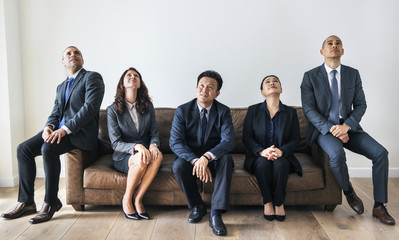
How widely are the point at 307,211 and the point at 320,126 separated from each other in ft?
2.36

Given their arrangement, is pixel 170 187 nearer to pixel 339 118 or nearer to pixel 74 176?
pixel 74 176

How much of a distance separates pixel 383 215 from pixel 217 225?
129 centimetres

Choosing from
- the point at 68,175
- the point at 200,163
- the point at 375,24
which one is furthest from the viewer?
the point at 375,24

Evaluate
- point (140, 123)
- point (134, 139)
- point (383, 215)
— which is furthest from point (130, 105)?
point (383, 215)

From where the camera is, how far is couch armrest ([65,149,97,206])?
9.33 ft

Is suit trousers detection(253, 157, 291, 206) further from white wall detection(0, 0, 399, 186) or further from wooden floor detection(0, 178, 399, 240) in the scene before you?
white wall detection(0, 0, 399, 186)

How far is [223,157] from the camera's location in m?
2.71

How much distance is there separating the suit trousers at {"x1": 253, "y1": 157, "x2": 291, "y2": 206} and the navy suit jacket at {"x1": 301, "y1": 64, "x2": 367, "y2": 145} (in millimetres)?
500

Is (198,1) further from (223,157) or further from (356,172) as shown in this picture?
(356,172)

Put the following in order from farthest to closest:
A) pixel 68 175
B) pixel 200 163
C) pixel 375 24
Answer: pixel 375 24, pixel 68 175, pixel 200 163

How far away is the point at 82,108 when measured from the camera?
290 centimetres

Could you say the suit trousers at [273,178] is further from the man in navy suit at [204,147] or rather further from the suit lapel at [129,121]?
the suit lapel at [129,121]

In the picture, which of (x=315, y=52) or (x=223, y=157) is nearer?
(x=223, y=157)

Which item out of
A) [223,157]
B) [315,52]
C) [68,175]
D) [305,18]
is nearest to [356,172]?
[315,52]
